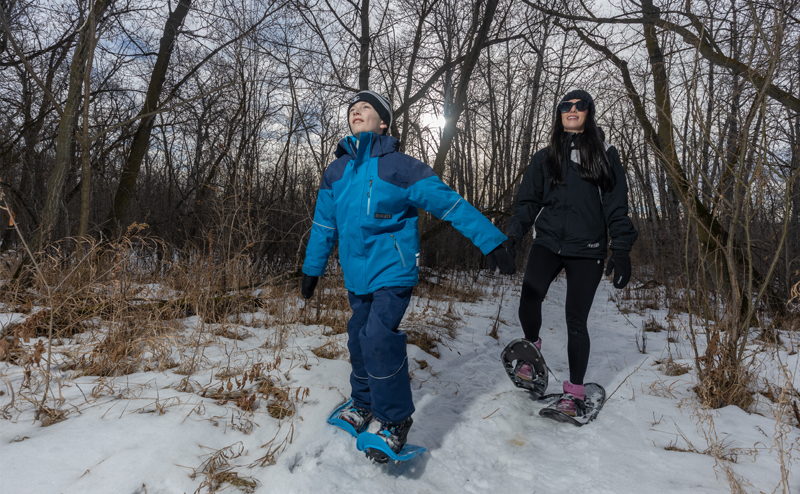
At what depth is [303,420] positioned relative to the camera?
2029 millimetres

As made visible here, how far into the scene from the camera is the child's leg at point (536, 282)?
97.0 inches

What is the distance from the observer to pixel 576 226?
2.38 meters

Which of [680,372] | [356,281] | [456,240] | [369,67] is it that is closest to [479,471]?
[356,281]

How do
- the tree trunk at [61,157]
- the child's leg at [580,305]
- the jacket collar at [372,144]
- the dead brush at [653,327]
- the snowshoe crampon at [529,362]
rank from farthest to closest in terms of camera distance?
the dead brush at [653,327], the tree trunk at [61,157], the snowshoe crampon at [529,362], the child's leg at [580,305], the jacket collar at [372,144]

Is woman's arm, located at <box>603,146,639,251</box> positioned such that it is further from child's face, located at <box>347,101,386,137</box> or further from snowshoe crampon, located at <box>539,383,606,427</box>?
child's face, located at <box>347,101,386,137</box>

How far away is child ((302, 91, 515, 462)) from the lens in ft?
5.77

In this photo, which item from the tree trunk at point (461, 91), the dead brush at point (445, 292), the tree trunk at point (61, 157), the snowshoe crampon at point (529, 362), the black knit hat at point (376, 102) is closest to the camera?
the black knit hat at point (376, 102)

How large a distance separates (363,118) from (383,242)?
67cm

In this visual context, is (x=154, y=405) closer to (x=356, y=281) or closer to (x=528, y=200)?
(x=356, y=281)

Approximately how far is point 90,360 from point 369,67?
5.27m

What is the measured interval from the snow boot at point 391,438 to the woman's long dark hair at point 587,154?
1732 millimetres

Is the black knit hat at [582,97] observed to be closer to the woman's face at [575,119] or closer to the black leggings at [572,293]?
the woman's face at [575,119]

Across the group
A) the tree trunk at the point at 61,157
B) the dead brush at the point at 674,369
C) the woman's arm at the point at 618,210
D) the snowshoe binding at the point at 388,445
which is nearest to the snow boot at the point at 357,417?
the snowshoe binding at the point at 388,445

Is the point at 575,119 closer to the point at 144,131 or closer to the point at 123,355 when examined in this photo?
the point at 123,355
